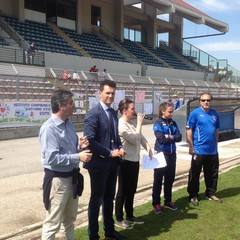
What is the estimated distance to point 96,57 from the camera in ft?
98.6

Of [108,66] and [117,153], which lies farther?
[108,66]

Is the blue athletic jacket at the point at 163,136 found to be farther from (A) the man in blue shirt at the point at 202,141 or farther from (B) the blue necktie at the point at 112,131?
(B) the blue necktie at the point at 112,131

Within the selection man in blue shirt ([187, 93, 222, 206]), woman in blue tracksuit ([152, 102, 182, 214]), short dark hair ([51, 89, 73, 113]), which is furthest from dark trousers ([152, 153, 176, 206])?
short dark hair ([51, 89, 73, 113])

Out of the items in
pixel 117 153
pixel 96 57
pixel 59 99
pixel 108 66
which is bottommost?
pixel 117 153

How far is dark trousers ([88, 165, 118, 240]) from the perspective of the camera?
4.11m

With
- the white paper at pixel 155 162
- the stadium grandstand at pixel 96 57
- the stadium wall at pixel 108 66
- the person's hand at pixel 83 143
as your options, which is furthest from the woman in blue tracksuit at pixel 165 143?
the stadium wall at pixel 108 66

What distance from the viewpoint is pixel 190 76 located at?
38781 millimetres

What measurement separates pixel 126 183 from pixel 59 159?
161 centimetres

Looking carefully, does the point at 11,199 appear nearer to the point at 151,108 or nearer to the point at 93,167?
the point at 93,167

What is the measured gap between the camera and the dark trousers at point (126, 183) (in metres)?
4.79

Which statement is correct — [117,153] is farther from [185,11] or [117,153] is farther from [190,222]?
[185,11]

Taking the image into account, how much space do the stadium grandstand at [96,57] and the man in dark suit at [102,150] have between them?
350 inches

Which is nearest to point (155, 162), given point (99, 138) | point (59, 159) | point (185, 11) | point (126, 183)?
point (126, 183)

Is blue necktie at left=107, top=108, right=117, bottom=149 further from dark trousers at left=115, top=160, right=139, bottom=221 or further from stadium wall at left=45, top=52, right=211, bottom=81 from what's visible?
stadium wall at left=45, top=52, right=211, bottom=81
